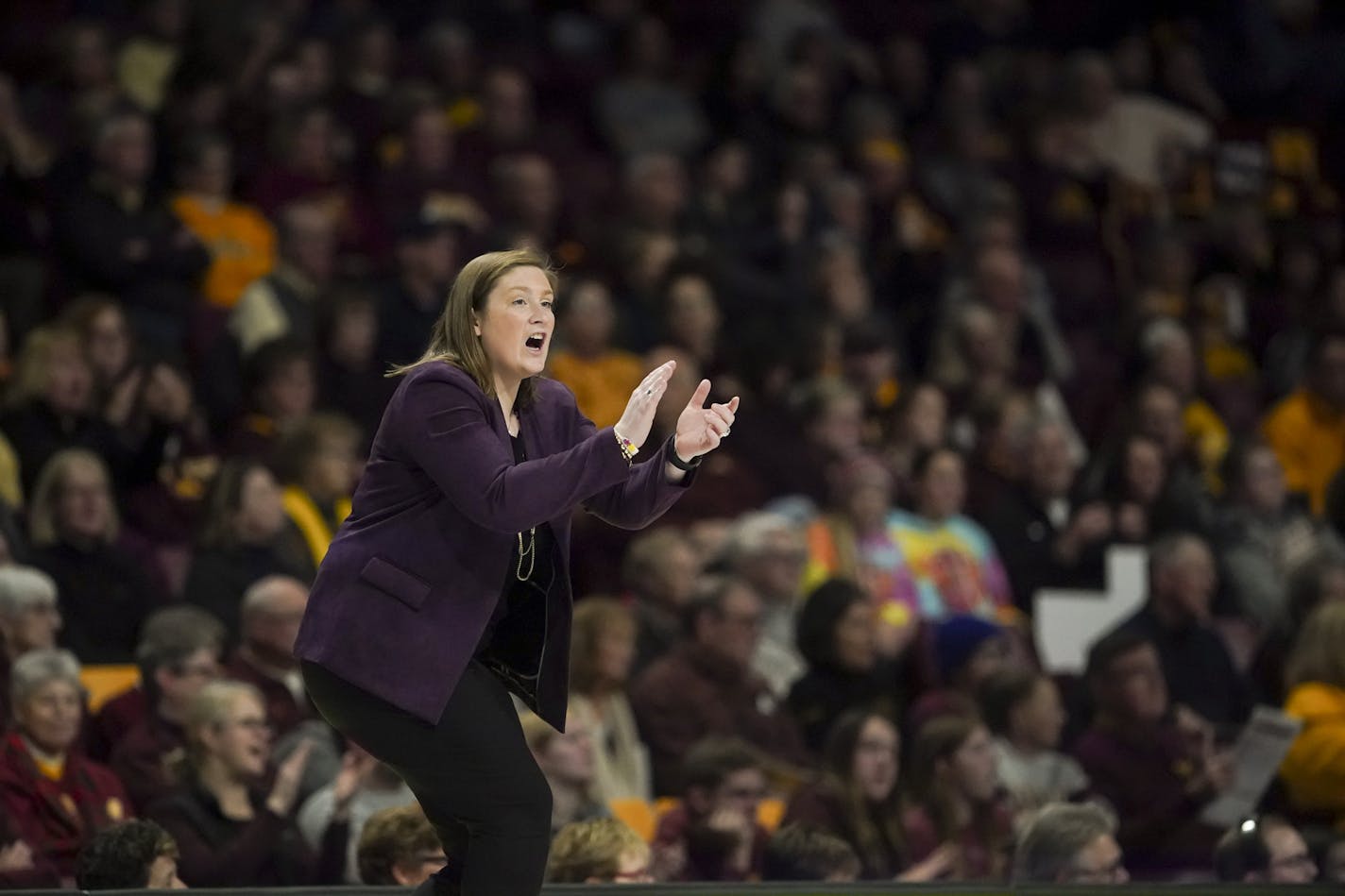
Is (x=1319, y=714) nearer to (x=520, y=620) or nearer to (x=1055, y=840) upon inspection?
(x=1055, y=840)

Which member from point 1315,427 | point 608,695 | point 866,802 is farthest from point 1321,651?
point 1315,427

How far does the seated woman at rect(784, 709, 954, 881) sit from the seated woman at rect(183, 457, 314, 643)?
1.42 metres

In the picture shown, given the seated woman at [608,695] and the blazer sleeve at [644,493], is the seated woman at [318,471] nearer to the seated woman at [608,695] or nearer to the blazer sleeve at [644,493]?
the seated woman at [608,695]

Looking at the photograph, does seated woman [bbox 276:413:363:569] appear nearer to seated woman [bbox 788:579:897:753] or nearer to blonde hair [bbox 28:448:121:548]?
blonde hair [bbox 28:448:121:548]

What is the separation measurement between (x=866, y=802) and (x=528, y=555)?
1958 mm

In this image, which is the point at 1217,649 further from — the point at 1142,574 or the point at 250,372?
the point at 250,372

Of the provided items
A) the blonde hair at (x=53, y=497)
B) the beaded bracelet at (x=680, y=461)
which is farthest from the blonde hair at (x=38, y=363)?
the beaded bracelet at (x=680, y=461)

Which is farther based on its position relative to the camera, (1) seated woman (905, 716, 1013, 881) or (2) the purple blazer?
(1) seated woman (905, 716, 1013, 881)

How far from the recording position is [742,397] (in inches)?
264

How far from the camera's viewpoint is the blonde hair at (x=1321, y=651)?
208 inches

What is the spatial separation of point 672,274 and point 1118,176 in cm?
286

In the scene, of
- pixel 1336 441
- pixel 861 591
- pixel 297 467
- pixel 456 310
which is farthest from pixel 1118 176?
pixel 456 310

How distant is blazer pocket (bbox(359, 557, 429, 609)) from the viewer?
2877 millimetres

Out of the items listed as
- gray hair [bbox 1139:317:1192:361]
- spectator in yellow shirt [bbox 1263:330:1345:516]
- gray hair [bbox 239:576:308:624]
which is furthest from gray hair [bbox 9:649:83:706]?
spectator in yellow shirt [bbox 1263:330:1345:516]
